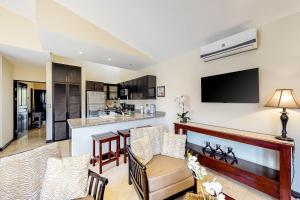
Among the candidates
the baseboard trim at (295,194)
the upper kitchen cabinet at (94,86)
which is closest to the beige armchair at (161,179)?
the baseboard trim at (295,194)

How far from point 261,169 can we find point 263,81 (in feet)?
4.60

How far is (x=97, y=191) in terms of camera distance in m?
1.53

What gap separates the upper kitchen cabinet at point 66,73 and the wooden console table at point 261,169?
15.2ft

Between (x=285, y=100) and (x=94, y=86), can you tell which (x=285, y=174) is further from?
(x=94, y=86)

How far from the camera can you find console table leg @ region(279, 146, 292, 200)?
180 cm

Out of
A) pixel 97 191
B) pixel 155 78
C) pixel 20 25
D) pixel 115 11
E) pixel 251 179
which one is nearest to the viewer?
pixel 97 191

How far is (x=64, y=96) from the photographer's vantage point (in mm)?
4977

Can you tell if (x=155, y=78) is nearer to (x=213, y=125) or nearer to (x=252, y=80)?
(x=213, y=125)

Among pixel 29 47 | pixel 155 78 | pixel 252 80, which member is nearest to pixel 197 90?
pixel 252 80

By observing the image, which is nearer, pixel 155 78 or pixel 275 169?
pixel 275 169

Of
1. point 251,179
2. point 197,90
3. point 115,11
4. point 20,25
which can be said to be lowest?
point 251,179

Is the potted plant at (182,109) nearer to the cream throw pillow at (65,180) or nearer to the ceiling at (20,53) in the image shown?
the cream throw pillow at (65,180)

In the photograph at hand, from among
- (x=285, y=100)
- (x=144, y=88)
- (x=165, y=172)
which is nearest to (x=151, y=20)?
(x=144, y=88)

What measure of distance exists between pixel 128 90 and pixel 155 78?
58.9 inches
